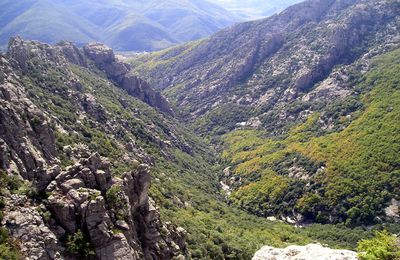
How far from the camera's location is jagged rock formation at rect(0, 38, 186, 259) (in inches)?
1880

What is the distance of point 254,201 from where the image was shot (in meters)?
172

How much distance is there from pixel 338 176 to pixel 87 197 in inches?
5106

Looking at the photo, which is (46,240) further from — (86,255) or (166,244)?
(166,244)

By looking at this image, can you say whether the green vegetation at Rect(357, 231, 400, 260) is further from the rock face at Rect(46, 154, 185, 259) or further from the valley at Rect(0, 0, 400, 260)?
the rock face at Rect(46, 154, 185, 259)

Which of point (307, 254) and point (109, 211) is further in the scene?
point (307, 254)

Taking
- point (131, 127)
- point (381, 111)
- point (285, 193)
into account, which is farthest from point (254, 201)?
point (381, 111)

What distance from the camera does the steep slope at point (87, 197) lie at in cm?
4922

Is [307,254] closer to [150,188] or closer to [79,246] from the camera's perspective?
[79,246]

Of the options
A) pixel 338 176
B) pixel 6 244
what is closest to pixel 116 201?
pixel 6 244

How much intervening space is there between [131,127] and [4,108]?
108032 millimetres

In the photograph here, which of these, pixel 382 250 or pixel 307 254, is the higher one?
pixel 382 250

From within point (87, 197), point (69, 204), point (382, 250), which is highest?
point (69, 204)

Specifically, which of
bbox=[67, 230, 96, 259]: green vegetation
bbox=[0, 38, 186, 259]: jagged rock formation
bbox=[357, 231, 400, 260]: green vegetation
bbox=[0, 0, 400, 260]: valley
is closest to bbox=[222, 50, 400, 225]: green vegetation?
bbox=[0, 0, 400, 260]: valley

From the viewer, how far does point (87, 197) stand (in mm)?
52719
